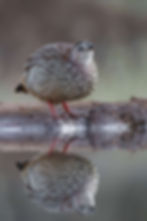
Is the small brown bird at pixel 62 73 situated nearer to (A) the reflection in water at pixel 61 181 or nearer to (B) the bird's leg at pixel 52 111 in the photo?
(B) the bird's leg at pixel 52 111

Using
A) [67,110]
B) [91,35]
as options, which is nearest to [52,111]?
[67,110]

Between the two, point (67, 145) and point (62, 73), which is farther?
point (62, 73)

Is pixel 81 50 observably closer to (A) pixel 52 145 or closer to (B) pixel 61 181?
(A) pixel 52 145

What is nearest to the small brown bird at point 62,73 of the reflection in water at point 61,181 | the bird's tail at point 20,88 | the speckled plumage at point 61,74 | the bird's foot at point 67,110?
the speckled plumage at point 61,74

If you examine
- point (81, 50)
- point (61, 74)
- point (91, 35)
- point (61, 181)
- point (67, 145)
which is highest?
point (91, 35)

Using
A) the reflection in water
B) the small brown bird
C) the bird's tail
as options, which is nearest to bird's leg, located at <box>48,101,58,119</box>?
the small brown bird

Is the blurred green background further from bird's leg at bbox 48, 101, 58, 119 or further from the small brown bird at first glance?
the small brown bird

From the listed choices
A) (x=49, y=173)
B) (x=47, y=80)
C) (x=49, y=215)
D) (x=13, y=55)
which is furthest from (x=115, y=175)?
(x=13, y=55)

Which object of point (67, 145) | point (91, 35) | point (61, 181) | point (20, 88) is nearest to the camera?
point (61, 181)
